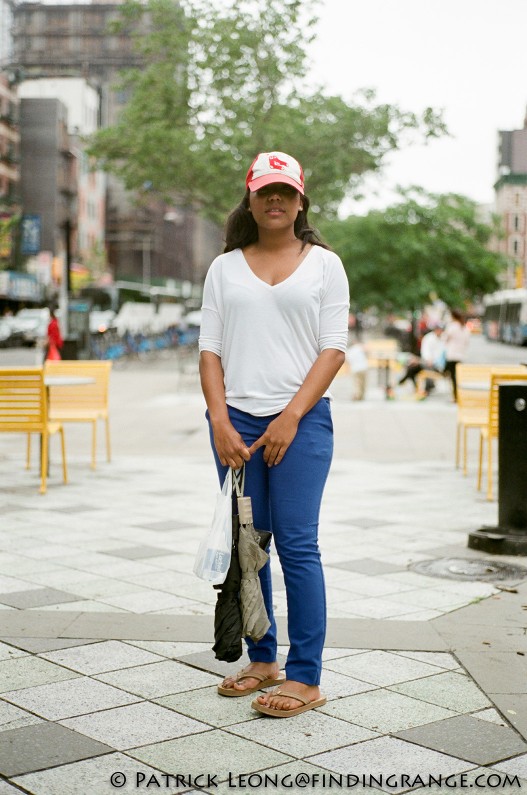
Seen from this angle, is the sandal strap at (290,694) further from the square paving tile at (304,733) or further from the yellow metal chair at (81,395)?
the yellow metal chair at (81,395)

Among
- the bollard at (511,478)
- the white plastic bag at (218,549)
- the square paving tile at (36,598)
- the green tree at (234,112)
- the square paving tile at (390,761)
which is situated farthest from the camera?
the green tree at (234,112)

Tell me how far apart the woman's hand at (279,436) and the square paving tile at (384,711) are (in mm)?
914

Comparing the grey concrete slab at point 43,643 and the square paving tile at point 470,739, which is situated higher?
the square paving tile at point 470,739

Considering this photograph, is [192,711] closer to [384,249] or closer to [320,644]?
[320,644]

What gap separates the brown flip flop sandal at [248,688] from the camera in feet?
13.4

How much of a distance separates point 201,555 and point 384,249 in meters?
43.6

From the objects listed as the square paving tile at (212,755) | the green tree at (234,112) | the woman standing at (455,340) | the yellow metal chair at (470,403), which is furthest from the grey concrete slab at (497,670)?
the green tree at (234,112)

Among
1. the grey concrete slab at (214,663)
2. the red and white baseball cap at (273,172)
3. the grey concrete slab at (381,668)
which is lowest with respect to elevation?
the grey concrete slab at (381,668)

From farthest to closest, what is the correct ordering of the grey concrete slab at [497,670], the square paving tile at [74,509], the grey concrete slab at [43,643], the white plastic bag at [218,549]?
the square paving tile at [74,509] < the grey concrete slab at [43,643] < the grey concrete slab at [497,670] < the white plastic bag at [218,549]

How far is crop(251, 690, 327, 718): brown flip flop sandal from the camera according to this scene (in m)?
3.84

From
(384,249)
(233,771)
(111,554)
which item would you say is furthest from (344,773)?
(384,249)

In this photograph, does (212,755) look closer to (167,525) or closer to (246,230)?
(246,230)

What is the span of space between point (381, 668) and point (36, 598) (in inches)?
77.2

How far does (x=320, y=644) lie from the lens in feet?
13.1
